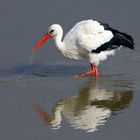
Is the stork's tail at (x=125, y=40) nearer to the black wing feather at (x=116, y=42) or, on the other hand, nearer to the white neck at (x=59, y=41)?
the black wing feather at (x=116, y=42)

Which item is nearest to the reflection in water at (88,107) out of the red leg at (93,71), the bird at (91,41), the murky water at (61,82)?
the murky water at (61,82)

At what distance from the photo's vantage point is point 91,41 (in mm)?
14617

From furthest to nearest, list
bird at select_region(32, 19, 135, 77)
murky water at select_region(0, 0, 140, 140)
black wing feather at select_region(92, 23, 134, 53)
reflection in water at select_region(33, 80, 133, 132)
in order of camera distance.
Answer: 1. black wing feather at select_region(92, 23, 134, 53)
2. bird at select_region(32, 19, 135, 77)
3. reflection in water at select_region(33, 80, 133, 132)
4. murky water at select_region(0, 0, 140, 140)

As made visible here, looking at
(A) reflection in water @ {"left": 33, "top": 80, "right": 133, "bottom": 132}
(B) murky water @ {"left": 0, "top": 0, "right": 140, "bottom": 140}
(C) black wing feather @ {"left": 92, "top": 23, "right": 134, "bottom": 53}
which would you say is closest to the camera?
(B) murky water @ {"left": 0, "top": 0, "right": 140, "bottom": 140}

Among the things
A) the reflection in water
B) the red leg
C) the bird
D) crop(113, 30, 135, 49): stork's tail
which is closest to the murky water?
the reflection in water

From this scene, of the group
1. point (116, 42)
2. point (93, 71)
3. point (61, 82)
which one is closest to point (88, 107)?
point (61, 82)

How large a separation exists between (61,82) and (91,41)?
1.24 meters

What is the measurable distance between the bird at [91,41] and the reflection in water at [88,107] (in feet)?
4.34

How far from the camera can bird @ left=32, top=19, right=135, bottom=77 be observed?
47.9ft

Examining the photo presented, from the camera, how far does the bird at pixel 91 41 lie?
14586 millimetres

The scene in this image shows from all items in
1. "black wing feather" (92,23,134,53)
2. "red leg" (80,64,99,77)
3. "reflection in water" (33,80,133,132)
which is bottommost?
"reflection in water" (33,80,133,132)

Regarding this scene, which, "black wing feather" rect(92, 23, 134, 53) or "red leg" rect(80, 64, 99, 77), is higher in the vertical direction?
"black wing feather" rect(92, 23, 134, 53)

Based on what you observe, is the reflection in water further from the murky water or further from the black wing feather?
the black wing feather

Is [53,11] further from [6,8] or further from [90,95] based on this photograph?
[90,95]
